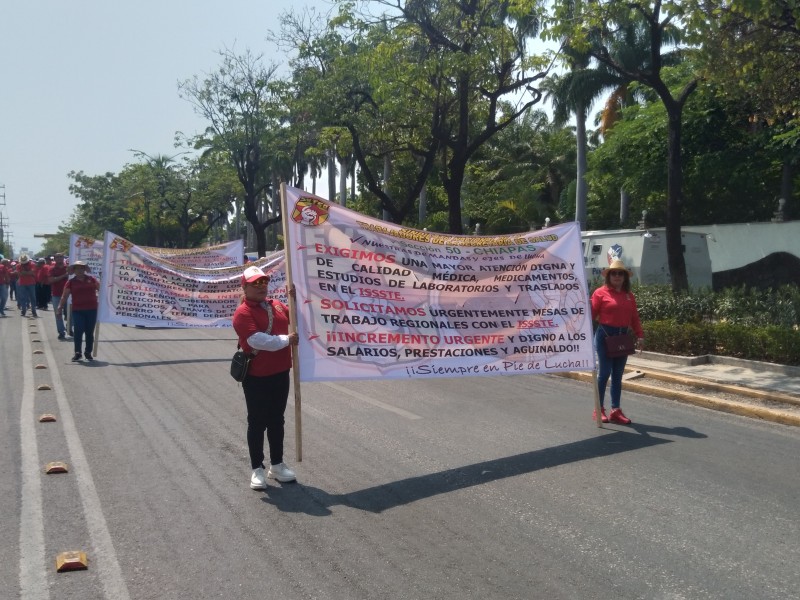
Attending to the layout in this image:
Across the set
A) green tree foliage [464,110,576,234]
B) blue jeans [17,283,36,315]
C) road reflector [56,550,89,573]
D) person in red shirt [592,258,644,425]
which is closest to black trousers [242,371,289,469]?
road reflector [56,550,89,573]

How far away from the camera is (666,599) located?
4.32 metres

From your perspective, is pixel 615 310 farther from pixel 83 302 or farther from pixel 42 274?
pixel 42 274

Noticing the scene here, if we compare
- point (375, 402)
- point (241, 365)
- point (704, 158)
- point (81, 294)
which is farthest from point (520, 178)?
point (241, 365)

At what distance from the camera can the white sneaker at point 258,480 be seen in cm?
619

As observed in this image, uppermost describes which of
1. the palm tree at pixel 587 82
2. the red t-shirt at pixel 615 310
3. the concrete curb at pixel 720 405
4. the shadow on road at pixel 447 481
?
the palm tree at pixel 587 82

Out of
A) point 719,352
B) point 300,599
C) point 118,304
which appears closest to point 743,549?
point 300,599

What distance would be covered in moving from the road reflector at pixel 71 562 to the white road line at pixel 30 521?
0.31 ft

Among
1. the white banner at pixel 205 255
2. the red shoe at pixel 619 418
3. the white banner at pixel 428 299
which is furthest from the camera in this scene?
the white banner at pixel 205 255

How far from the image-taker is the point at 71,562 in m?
4.75

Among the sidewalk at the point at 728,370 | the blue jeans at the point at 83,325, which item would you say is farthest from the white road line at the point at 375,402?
the blue jeans at the point at 83,325

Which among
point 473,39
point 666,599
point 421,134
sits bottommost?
point 666,599

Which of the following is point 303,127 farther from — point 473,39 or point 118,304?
point 118,304

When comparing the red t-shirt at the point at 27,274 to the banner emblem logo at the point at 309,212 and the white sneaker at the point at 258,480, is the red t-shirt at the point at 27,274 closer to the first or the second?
the banner emblem logo at the point at 309,212

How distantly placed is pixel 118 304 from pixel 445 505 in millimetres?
10437
